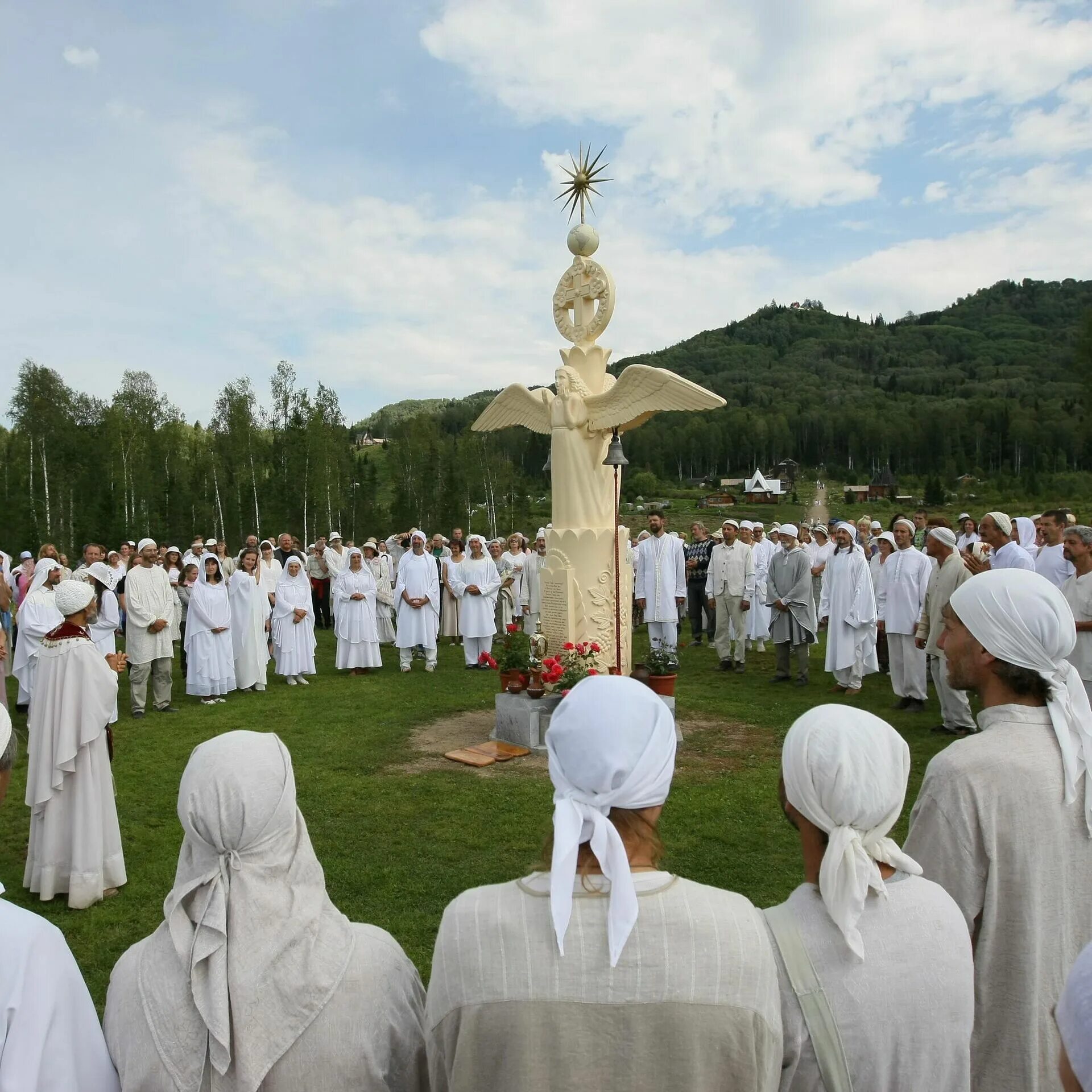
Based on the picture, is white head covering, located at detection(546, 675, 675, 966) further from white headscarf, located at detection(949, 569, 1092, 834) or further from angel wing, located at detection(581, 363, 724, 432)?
angel wing, located at detection(581, 363, 724, 432)

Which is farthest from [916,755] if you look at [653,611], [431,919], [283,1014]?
[283,1014]

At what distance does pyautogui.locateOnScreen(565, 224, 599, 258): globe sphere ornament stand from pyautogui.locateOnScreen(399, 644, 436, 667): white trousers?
21.0ft

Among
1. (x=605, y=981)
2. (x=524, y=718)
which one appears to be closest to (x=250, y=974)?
(x=605, y=981)

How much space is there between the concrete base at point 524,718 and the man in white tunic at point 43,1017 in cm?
622

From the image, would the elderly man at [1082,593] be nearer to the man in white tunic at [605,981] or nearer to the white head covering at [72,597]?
the man in white tunic at [605,981]

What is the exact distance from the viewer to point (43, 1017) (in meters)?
1.58

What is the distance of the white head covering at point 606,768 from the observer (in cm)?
152

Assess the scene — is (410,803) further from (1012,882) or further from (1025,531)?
(1025,531)

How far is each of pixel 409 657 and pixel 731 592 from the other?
4.83 meters

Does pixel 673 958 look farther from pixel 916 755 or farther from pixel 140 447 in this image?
pixel 140 447

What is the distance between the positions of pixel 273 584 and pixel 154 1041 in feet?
37.8

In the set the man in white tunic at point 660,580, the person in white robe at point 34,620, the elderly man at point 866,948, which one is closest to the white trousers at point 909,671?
the man in white tunic at point 660,580

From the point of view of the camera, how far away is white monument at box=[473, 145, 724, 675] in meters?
8.38

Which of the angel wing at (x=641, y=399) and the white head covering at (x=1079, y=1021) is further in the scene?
the angel wing at (x=641, y=399)
